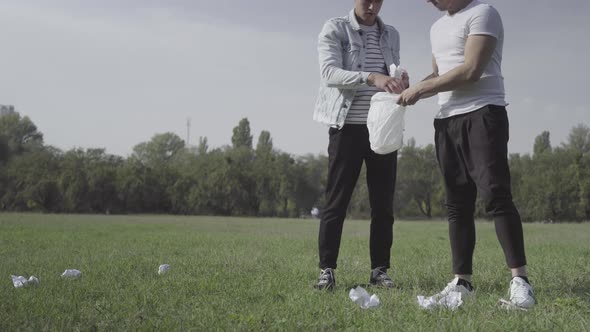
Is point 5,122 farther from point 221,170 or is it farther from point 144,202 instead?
point 221,170

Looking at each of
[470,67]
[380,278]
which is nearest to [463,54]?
[470,67]

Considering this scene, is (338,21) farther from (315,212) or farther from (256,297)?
(315,212)

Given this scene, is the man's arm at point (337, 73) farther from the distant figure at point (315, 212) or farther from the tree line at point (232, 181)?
the distant figure at point (315, 212)

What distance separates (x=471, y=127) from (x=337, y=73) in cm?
136

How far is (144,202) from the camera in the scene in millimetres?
65750

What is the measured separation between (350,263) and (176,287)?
315 cm

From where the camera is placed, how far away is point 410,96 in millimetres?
4602

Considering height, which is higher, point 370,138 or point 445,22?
point 445,22

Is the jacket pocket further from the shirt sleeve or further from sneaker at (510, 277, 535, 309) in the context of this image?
sneaker at (510, 277, 535, 309)

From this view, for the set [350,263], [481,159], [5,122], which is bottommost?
[350,263]

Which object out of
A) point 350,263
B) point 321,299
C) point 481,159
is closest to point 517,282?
point 481,159

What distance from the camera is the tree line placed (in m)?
60.9

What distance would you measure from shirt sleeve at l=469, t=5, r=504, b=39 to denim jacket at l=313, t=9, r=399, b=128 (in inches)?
48.0

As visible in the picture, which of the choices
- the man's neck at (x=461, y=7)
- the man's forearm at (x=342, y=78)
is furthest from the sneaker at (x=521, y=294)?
the man's neck at (x=461, y=7)
